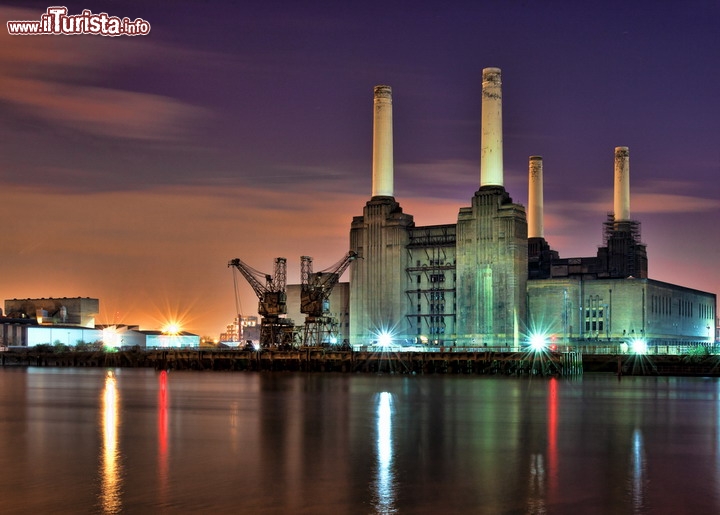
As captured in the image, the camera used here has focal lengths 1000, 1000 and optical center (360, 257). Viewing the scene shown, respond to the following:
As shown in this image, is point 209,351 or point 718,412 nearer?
point 718,412

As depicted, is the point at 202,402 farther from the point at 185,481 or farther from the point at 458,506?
the point at 458,506

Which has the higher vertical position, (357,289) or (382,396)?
(357,289)

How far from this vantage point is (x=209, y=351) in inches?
4264

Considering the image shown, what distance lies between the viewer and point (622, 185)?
118 m

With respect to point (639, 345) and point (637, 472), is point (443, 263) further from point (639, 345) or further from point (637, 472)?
point (637, 472)

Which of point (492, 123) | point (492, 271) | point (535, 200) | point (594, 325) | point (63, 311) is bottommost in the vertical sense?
point (594, 325)

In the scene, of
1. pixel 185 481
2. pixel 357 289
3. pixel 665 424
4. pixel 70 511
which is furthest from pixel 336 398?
pixel 357 289

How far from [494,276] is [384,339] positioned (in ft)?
50.8

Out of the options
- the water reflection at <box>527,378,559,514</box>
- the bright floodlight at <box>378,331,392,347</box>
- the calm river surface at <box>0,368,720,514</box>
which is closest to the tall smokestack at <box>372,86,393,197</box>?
the bright floodlight at <box>378,331,392,347</box>

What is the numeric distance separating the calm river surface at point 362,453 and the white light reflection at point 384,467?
71 mm

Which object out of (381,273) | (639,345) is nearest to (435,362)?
(639,345)

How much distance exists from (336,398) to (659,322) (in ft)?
205

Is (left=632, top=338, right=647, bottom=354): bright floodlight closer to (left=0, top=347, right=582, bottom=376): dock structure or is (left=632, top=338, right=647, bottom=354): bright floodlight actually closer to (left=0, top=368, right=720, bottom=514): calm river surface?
(left=0, top=347, right=582, bottom=376): dock structure

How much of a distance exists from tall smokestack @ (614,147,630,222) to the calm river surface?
193 ft
